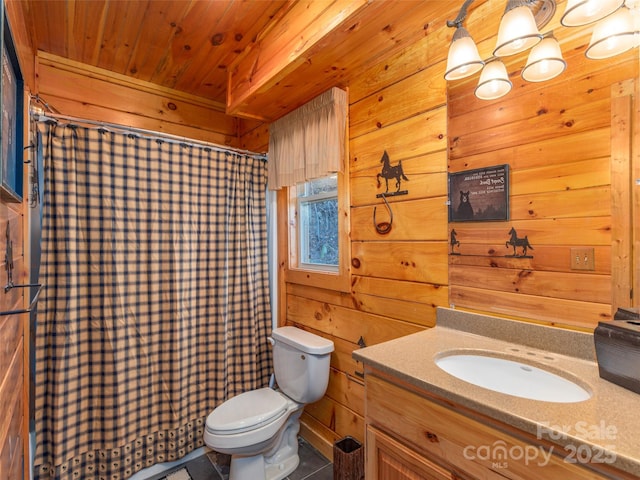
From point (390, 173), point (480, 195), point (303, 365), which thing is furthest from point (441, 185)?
point (303, 365)

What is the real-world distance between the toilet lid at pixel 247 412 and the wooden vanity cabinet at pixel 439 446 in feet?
2.33

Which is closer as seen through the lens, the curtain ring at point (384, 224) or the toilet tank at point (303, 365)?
the curtain ring at point (384, 224)

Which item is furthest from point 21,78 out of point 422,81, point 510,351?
point 510,351

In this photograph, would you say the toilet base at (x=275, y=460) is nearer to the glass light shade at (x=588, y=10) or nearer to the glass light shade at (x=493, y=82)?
the glass light shade at (x=493, y=82)

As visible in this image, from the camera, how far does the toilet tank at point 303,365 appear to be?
5.59 ft

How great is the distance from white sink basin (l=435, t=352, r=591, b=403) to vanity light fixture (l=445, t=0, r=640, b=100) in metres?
0.97

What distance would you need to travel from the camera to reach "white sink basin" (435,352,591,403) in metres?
0.89

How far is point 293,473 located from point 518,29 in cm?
228

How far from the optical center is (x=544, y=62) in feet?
3.22

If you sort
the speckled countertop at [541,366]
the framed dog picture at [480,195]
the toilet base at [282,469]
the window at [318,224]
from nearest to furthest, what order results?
the speckled countertop at [541,366], the framed dog picture at [480,195], the toilet base at [282,469], the window at [318,224]

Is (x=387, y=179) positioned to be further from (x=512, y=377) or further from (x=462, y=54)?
(x=512, y=377)

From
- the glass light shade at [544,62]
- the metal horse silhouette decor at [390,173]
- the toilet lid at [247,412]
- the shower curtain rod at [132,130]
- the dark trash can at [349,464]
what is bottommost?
the dark trash can at [349,464]

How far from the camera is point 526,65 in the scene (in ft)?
3.31

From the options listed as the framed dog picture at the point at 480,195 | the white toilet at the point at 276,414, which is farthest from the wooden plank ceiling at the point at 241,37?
the white toilet at the point at 276,414
